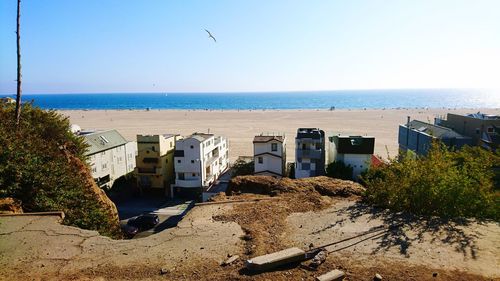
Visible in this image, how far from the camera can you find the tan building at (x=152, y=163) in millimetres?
35844

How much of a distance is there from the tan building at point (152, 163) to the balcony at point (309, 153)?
47.0 ft

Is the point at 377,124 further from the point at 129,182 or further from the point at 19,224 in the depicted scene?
the point at 19,224

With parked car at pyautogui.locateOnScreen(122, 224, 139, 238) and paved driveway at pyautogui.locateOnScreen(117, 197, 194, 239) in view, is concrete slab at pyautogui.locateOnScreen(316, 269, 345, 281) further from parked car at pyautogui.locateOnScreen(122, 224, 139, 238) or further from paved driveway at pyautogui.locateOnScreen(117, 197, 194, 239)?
paved driveway at pyautogui.locateOnScreen(117, 197, 194, 239)

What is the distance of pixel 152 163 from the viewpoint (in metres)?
36.1

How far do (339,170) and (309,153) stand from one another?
328 centimetres

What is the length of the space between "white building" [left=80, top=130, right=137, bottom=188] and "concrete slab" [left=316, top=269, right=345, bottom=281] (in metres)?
29.8

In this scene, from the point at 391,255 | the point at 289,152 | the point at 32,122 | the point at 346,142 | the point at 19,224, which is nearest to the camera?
the point at 391,255

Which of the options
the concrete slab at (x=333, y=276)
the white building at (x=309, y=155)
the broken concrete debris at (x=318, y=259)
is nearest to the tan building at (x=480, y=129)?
the white building at (x=309, y=155)

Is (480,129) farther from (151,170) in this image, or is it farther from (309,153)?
(151,170)

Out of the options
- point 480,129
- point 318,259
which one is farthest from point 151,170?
point 480,129

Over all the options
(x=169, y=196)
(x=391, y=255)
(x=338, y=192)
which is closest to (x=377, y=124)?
(x=169, y=196)

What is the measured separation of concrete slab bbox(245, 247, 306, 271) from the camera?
24.2ft

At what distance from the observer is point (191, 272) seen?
7516 mm

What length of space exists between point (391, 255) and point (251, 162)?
92.8 feet
